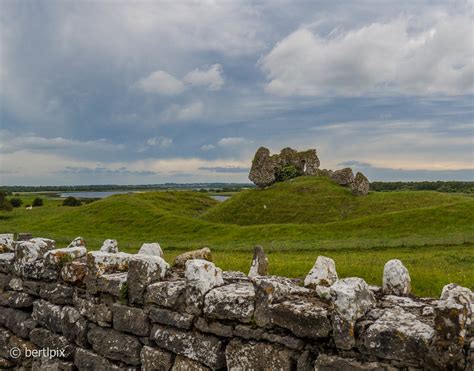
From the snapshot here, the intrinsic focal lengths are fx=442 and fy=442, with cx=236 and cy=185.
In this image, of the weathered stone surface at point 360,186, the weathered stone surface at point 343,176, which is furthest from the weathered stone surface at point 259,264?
the weathered stone surface at point 343,176

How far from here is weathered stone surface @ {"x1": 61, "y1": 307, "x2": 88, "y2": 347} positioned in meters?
6.76

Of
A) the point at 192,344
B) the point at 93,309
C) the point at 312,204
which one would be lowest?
the point at 312,204

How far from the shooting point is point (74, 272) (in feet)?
22.9

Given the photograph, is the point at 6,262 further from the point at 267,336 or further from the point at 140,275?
the point at 267,336

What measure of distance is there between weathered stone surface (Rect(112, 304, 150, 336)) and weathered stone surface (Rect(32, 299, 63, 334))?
4.63 feet

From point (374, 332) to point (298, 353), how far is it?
98 cm

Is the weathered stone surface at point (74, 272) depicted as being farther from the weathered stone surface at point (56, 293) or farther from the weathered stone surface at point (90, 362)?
the weathered stone surface at point (90, 362)

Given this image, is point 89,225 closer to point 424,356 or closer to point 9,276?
point 9,276

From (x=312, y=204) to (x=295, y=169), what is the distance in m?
15.1

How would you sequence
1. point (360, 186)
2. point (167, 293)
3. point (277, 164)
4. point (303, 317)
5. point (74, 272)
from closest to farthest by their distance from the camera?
point (303, 317) < point (167, 293) < point (74, 272) < point (360, 186) < point (277, 164)

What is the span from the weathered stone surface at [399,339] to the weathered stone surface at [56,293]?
15.9 feet

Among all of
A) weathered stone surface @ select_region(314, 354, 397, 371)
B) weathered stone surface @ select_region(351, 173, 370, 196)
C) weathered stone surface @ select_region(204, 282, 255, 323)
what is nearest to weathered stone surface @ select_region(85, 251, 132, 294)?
weathered stone surface @ select_region(204, 282, 255, 323)

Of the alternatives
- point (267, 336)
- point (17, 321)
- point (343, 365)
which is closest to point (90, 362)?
point (17, 321)

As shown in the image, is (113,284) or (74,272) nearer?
(113,284)
